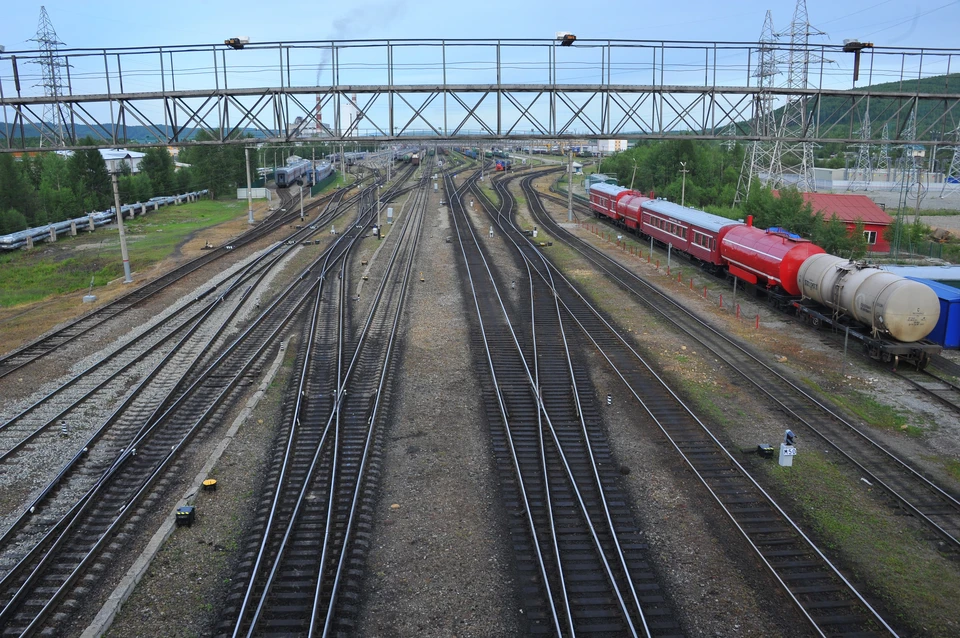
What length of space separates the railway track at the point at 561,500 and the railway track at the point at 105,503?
641 centimetres

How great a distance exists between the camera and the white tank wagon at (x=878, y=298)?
20250 mm

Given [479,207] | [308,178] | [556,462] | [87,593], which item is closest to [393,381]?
[556,462]

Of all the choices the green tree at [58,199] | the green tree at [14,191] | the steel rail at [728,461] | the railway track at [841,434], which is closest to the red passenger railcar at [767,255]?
the railway track at [841,434]

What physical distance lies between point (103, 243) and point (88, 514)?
129 feet

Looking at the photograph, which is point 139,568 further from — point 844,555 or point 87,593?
point 844,555

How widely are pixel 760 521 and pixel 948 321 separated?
48.0ft

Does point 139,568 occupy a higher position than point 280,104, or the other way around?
point 280,104

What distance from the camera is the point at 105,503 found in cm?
1273

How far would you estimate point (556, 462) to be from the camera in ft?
47.6

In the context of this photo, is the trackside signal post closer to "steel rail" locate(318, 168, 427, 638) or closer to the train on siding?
"steel rail" locate(318, 168, 427, 638)

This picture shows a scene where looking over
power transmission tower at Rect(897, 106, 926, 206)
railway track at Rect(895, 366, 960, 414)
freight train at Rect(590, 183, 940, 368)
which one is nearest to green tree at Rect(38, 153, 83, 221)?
freight train at Rect(590, 183, 940, 368)

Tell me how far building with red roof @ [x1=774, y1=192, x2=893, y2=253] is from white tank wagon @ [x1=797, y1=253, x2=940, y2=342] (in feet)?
67.3

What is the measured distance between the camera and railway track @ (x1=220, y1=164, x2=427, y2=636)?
983 cm

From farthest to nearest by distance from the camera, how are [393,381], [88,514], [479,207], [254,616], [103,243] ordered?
[479,207] → [103,243] → [393,381] → [88,514] → [254,616]
